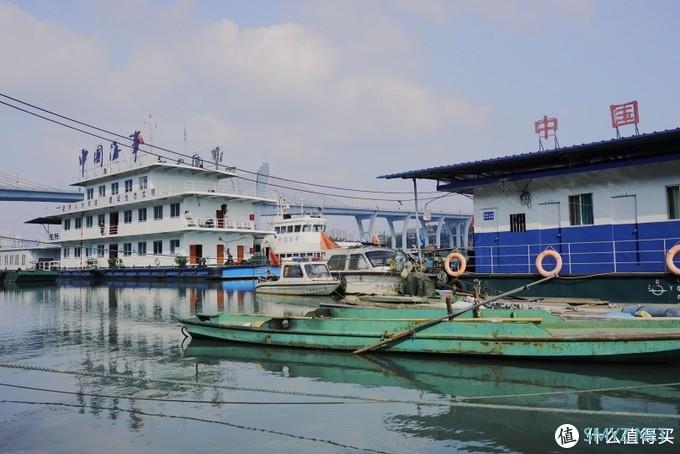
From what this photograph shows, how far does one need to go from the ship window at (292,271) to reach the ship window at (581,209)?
42.1 feet

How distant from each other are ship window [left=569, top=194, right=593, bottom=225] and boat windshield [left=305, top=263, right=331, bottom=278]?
11392 mm

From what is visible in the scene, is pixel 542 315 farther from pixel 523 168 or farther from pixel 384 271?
pixel 384 271

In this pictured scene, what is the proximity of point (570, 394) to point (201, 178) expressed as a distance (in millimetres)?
38806

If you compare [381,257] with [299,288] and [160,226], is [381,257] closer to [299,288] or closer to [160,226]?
[299,288]

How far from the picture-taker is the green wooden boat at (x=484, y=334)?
30.4ft

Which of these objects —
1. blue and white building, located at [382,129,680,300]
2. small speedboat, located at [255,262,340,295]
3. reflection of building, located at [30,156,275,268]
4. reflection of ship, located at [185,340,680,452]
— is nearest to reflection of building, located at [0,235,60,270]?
reflection of building, located at [30,156,275,268]

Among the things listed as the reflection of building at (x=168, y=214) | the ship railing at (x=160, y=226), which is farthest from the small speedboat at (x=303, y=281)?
the ship railing at (x=160, y=226)

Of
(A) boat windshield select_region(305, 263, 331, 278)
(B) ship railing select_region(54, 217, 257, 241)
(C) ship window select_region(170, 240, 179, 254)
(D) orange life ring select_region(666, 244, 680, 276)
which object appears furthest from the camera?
(C) ship window select_region(170, 240, 179, 254)

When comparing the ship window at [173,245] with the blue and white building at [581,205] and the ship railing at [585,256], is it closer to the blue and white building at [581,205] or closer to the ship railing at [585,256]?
the blue and white building at [581,205]

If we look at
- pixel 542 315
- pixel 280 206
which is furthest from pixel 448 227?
pixel 542 315

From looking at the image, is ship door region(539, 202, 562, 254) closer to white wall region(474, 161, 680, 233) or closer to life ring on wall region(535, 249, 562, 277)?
white wall region(474, 161, 680, 233)

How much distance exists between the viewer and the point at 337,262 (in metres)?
25.9

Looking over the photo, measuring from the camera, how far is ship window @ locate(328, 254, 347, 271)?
1009 inches

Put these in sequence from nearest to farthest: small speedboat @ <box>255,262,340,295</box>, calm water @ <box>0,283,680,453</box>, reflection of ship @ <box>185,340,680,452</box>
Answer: calm water @ <box>0,283,680,453</box>, reflection of ship @ <box>185,340,680,452</box>, small speedboat @ <box>255,262,340,295</box>
